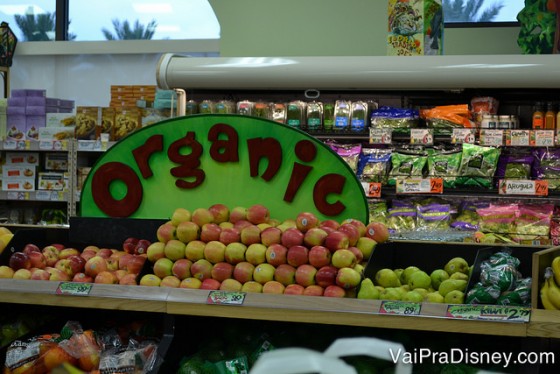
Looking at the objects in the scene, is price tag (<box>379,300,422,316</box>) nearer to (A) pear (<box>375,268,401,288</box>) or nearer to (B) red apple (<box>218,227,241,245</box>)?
(A) pear (<box>375,268,401,288</box>)

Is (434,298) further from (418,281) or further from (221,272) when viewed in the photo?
(221,272)

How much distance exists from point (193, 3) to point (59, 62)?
1.57 meters

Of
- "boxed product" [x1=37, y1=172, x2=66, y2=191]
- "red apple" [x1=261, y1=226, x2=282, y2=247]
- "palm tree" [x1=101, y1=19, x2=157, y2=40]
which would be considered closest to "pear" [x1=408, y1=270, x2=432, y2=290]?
"red apple" [x1=261, y1=226, x2=282, y2=247]

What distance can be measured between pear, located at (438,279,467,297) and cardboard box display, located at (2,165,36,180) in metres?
4.95

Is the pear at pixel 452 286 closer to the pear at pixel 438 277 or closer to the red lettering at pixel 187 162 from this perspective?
the pear at pixel 438 277

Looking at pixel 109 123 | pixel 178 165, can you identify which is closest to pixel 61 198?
pixel 109 123

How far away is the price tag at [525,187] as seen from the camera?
4.85 meters

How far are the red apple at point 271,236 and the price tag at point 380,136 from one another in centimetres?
256

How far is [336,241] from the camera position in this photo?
2.56m

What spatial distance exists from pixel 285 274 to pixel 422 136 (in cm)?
275

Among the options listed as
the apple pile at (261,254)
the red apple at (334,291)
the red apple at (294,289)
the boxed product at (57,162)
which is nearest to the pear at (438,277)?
the apple pile at (261,254)

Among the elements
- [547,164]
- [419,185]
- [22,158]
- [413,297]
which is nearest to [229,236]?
[413,297]

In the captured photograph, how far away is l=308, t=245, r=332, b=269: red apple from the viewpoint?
253 centimetres

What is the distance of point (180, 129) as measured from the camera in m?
3.26
